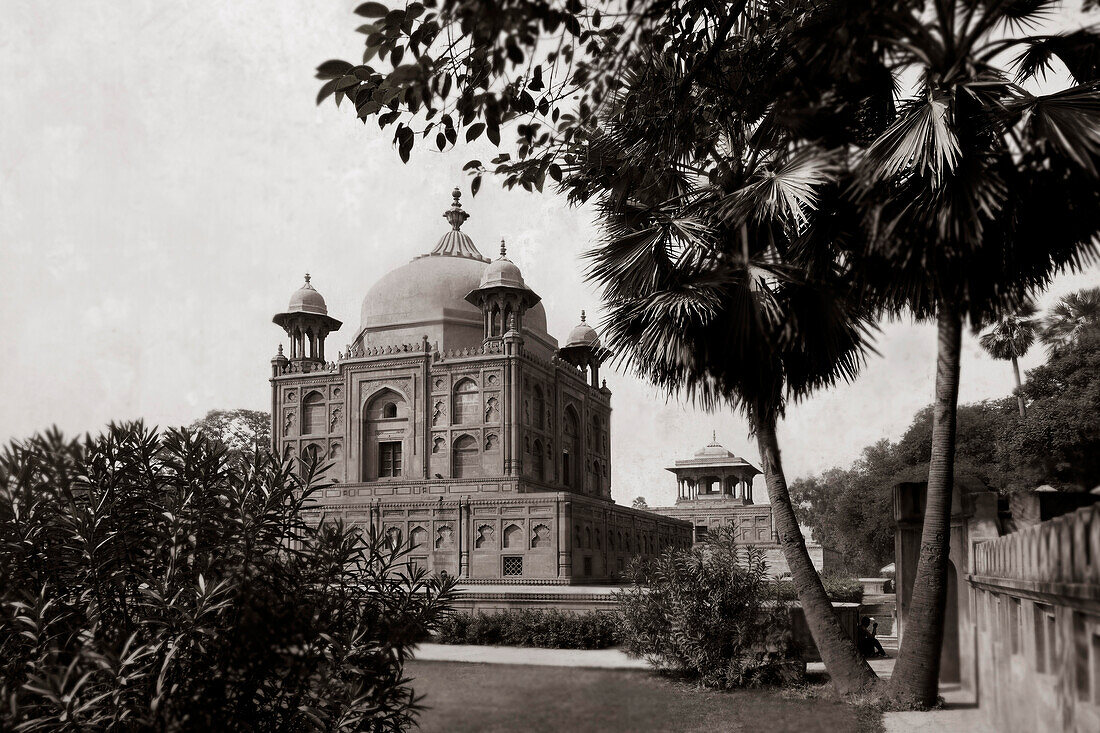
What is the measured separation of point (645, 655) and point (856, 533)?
37848 millimetres

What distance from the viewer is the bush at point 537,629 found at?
59.9ft

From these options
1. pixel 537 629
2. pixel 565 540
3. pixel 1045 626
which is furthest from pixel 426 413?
pixel 1045 626

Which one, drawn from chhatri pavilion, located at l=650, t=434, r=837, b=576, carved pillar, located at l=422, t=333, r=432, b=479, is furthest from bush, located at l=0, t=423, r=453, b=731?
chhatri pavilion, located at l=650, t=434, r=837, b=576

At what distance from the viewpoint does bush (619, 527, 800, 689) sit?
12.9m

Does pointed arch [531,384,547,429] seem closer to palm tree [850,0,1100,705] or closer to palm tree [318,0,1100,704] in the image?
palm tree [318,0,1100,704]

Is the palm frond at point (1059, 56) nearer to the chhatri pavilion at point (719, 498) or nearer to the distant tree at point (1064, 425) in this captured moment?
the distant tree at point (1064, 425)

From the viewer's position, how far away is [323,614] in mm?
5652

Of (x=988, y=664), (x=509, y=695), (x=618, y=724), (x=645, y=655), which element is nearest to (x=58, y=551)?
(x=618, y=724)

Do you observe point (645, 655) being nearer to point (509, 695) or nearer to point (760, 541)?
point (509, 695)

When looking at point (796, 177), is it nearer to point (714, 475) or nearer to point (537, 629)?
point (537, 629)

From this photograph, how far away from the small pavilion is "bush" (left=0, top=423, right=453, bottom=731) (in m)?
52.4

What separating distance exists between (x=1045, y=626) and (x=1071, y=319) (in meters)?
24.9

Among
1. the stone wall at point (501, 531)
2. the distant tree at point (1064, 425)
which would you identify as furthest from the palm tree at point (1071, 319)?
the stone wall at point (501, 531)

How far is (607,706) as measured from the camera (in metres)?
11.2
